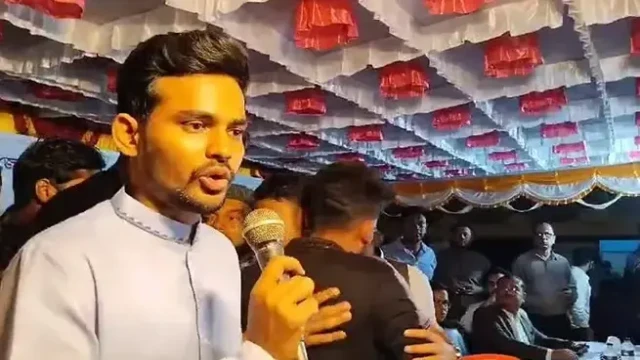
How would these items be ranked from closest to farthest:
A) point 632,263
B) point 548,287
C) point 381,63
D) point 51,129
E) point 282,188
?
point 282,188 → point 381,63 → point 51,129 → point 548,287 → point 632,263

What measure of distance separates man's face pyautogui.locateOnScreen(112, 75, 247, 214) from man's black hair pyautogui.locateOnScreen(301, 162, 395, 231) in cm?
77

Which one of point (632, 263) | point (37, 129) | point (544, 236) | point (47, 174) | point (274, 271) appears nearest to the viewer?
point (274, 271)

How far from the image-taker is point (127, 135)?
0.81 m

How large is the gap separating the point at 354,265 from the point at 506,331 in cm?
235

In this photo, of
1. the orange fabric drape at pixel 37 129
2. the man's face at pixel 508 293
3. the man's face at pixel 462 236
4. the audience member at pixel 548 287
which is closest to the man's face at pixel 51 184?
the orange fabric drape at pixel 37 129

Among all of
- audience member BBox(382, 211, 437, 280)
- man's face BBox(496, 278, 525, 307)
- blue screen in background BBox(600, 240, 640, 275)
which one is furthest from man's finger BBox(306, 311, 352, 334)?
blue screen in background BBox(600, 240, 640, 275)

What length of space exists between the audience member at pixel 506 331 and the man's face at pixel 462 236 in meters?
3.24

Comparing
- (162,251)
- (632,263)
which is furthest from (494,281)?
(162,251)

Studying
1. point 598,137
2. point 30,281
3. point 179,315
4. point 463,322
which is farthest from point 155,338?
point 598,137

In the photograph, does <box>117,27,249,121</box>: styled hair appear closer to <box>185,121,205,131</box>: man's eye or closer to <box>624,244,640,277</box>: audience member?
<box>185,121,205,131</box>: man's eye

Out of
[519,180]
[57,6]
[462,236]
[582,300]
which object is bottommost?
[582,300]

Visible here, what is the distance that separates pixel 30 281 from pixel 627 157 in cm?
626

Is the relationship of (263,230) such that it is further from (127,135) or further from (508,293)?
(508,293)

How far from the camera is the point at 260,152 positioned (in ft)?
19.2
